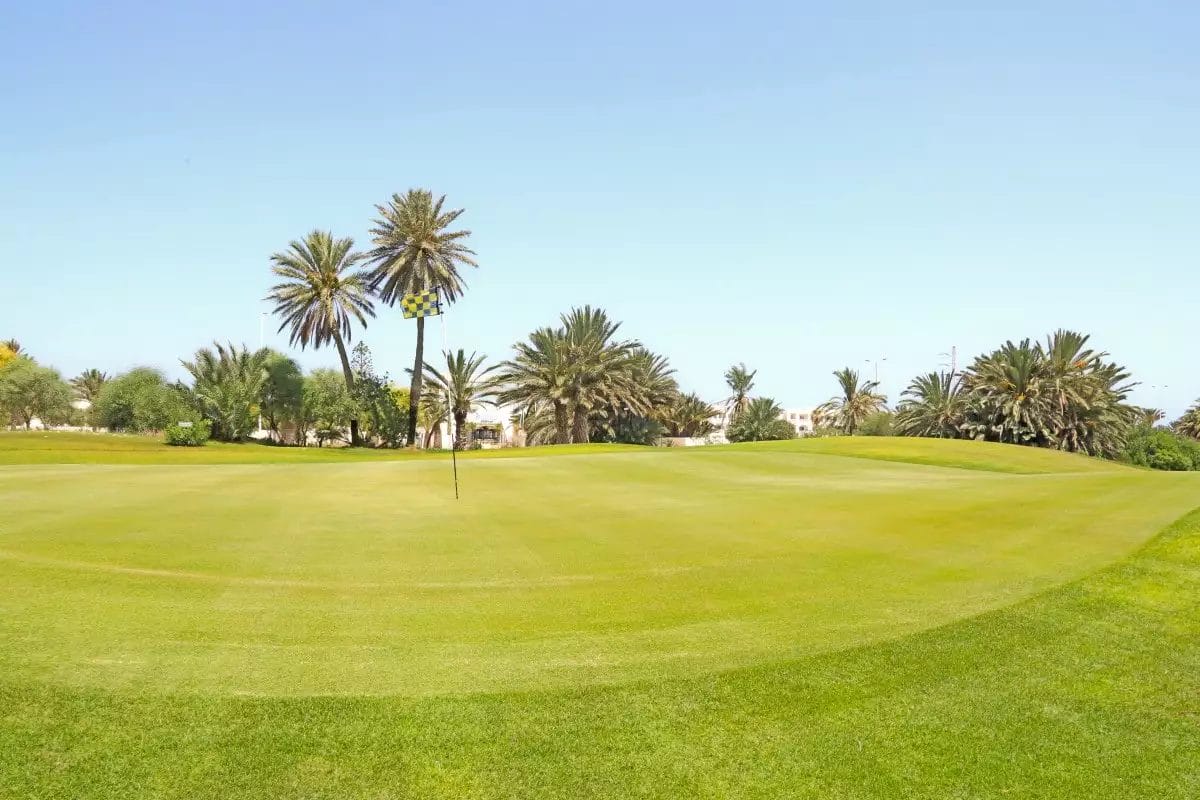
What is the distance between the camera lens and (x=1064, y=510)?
60.2 ft

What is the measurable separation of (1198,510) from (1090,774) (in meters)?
14.3

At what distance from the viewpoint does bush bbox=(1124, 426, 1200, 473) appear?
261 feet

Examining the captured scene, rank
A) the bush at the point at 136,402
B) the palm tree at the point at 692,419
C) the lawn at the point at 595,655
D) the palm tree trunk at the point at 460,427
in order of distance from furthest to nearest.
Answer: the palm tree at the point at 692,419 < the palm tree trunk at the point at 460,427 < the bush at the point at 136,402 < the lawn at the point at 595,655

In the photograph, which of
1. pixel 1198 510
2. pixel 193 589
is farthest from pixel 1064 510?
pixel 193 589

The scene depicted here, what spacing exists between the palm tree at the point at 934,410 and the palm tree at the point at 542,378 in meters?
36.2

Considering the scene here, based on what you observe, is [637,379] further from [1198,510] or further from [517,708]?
[517,708]

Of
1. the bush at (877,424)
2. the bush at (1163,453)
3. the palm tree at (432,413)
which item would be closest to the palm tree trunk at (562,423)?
the palm tree at (432,413)

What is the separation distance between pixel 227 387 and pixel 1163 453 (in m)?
87.9

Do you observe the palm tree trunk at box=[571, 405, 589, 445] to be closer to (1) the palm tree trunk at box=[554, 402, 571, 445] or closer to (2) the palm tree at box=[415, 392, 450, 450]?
(1) the palm tree trunk at box=[554, 402, 571, 445]

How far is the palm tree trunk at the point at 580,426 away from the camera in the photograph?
263 ft

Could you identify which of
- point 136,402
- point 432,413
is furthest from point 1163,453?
point 136,402

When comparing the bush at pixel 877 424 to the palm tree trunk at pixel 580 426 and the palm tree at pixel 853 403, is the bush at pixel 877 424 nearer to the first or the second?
the palm tree at pixel 853 403

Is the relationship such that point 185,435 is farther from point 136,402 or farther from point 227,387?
point 136,402

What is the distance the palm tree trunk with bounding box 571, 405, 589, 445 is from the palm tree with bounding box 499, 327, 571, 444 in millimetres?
740
